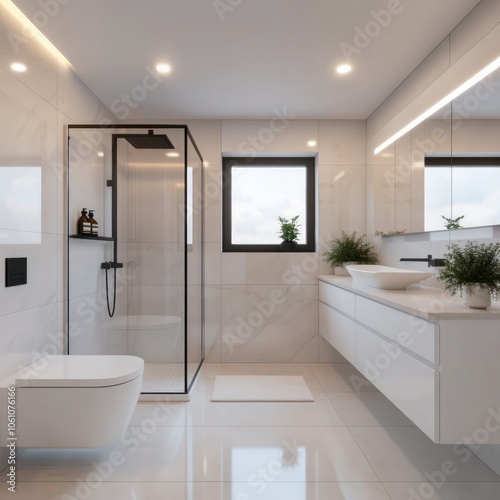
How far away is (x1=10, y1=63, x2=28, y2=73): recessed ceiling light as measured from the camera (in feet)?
6.49

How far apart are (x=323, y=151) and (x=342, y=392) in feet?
7.13

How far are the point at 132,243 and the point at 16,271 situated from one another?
2.72ft

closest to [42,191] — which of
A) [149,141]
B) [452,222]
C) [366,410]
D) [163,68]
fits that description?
[149,141]

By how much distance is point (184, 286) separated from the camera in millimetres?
2732

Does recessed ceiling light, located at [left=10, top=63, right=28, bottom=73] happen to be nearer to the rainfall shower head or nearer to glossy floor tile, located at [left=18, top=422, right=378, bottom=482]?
the rainfall shower head

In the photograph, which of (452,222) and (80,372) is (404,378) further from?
(80,372)

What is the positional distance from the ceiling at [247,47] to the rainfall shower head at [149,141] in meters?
0.48

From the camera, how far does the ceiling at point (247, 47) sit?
202 centimetres

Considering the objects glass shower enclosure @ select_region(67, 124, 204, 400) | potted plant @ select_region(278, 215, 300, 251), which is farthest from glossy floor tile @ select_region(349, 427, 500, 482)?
potted plant @ select_region(278, 215, 300, 251)

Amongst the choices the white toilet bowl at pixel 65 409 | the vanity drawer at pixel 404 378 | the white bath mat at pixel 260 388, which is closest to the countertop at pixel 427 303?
the vanity drawer at pixel 404 378

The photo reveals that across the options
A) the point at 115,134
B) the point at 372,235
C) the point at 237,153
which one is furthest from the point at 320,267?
the point at 115,134

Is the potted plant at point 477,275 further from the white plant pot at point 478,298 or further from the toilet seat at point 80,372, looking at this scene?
the toilet seat at point 80,372

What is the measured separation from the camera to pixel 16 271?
6.47 ft

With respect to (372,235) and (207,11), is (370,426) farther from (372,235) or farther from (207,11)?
(207,11)
